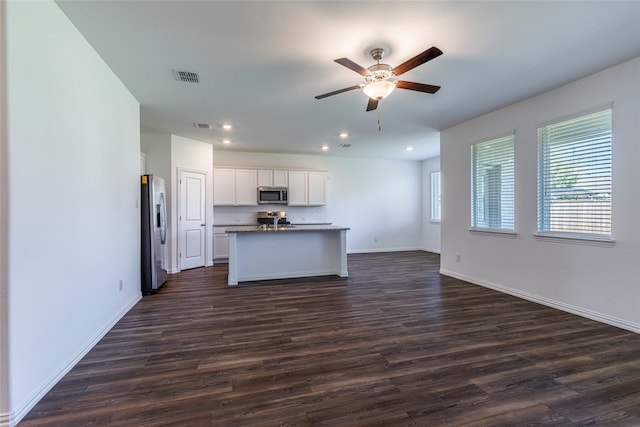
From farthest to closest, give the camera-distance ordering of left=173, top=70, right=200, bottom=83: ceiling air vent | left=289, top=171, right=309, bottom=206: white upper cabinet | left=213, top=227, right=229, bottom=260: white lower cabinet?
1. left=289, top=171, right=309, bottom=206: white upper cabinet
2. left=213, top=227, right=229, bottom=260: white lower cabinet
3. left=173, top=70, right=200, bottom=83: ceiling air vent

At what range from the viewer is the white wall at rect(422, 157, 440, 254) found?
26.7 ft

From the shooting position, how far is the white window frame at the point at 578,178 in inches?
124

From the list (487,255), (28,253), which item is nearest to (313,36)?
(28,253)

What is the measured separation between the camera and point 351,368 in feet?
7.32

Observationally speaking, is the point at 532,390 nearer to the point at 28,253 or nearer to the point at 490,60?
the point at 490,60

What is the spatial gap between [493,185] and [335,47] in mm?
3377

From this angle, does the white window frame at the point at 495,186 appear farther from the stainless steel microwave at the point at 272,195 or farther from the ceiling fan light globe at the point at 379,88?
the stainless steel microwave at the point at 272,195

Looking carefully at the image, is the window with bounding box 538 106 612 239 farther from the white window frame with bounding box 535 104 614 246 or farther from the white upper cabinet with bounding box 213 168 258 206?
the white upper cabinet with bounding box 213 168 258 206

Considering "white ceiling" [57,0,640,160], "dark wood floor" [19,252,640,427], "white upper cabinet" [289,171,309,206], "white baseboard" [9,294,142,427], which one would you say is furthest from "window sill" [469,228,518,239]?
"white baseboard" [9,294,142,427]

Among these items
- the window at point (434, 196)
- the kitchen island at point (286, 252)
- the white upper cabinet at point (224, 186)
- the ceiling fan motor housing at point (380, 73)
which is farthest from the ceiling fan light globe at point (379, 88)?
the window at point (434, 196)

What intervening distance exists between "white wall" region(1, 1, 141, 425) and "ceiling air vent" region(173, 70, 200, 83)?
0.66 metres

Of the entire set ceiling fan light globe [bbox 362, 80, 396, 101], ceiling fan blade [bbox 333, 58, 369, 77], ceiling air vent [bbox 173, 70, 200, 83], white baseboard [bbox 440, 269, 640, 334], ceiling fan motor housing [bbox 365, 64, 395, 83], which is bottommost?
white baseboard [bbox 440, 269, 640, 334]

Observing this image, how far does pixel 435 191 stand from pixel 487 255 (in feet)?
13.1

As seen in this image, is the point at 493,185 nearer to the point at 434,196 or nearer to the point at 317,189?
the point at 434,196
